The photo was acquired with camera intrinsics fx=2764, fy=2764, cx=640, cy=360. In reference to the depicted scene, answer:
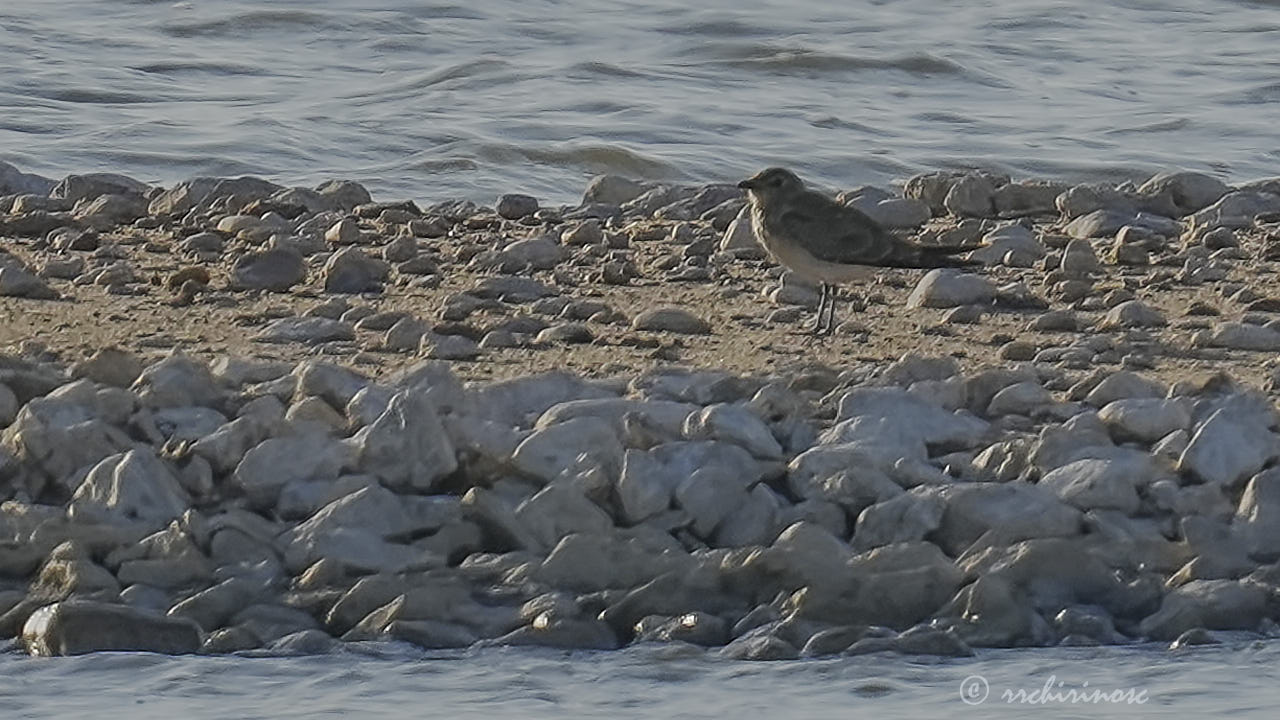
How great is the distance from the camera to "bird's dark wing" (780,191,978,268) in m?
8.57

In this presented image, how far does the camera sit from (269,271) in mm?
8852

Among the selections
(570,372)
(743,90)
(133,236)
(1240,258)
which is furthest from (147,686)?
(743,90)

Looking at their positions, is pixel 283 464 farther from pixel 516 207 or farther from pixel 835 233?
pixel 516 207

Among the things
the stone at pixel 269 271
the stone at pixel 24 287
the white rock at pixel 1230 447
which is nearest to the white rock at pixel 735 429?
the white rock at pixel 1230 447

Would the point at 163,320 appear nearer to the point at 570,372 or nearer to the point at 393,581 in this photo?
the point at 570,372

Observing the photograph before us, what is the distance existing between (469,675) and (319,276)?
3.29m

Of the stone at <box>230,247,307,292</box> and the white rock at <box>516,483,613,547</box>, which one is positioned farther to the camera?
the stone at <box>230,247,307,292</box>

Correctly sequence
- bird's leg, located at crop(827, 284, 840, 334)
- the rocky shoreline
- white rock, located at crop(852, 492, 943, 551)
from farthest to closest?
1. bird's leg, located at crop(827, 284, 840, 334)
2. white rock, located at crop(852, 492, 943, 551)
3. the rocky shoreline

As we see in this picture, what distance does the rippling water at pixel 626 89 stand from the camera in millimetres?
13109

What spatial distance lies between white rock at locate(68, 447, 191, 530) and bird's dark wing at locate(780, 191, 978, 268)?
2.71m

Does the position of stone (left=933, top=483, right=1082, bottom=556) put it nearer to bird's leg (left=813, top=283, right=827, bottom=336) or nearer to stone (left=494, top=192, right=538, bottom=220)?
bird's leg (left=813, top=283, right=827, bottom=336)

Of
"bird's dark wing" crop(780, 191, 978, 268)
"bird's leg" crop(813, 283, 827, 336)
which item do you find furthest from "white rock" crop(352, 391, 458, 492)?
→ "bird's dark wing" crop(780, 191, 978, 268)

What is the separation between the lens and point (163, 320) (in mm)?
8359

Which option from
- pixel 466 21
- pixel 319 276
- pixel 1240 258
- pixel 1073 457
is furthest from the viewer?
pixel 466 21
